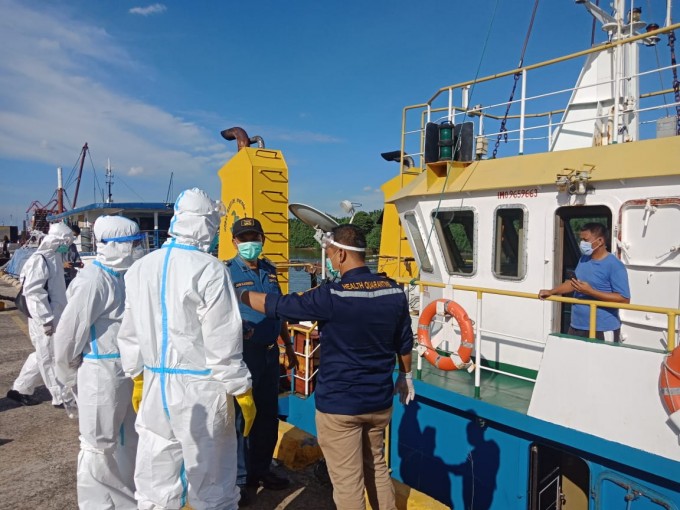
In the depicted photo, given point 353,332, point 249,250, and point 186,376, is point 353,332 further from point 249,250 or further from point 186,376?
point 249,250

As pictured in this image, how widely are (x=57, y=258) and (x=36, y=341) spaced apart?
42.2 inches

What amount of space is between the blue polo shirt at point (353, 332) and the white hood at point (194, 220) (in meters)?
0.55

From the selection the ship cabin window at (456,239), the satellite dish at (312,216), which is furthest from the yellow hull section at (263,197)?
the ship cabin window at (456,239)

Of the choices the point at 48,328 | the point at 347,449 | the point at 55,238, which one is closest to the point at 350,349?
the point at 347,449

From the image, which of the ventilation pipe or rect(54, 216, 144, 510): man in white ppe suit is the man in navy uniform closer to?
rect(54, 216, 144, 510): man in white ppe suit

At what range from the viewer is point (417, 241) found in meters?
5.20

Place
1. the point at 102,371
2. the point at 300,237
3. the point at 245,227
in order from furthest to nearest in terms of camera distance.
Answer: the point at 300,237 < the point at 245,227 < the point at 102,371

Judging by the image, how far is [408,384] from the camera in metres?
2.88

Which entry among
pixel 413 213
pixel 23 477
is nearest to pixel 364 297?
pixel 413 213

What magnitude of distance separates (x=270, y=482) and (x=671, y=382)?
9.42 ft

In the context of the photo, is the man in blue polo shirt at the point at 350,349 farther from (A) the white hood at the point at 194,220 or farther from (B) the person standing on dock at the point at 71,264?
(B) the person standing on dock at the point at 71,264

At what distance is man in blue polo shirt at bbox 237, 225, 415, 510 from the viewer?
2457 mm

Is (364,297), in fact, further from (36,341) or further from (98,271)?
(36,341)

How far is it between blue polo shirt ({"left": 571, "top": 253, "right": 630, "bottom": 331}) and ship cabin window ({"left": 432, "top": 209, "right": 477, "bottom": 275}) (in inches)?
45.2
